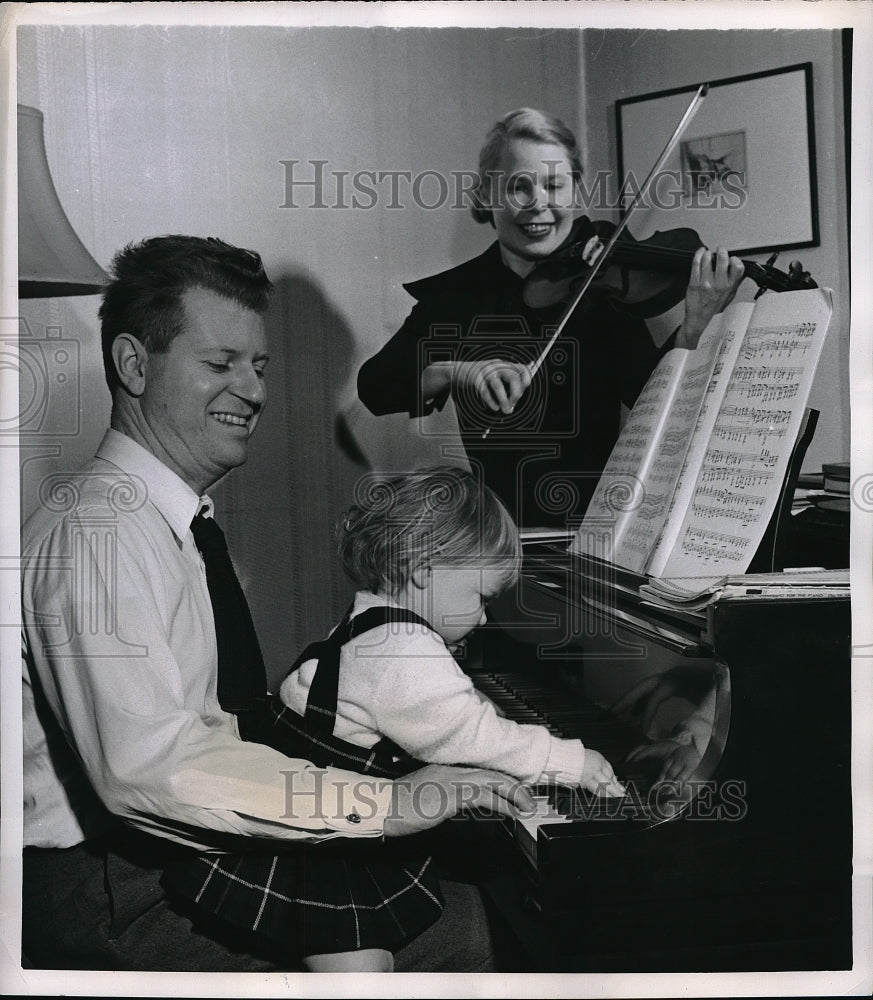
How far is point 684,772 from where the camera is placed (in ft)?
6.41

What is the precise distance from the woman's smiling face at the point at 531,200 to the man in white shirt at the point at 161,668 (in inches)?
19.8

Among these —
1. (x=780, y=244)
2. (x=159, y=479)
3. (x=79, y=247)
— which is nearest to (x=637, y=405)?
(x=780, y=244)

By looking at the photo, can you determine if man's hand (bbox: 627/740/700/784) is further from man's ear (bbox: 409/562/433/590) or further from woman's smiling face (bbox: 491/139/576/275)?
woman's smiling face (bbox: 491/139/576/275)

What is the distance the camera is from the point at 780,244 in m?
2.07

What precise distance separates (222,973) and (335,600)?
32.5 inches

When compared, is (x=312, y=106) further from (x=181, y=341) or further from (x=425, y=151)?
(x=181, y=341)

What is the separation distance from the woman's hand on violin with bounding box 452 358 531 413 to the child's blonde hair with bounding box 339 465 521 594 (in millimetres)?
155

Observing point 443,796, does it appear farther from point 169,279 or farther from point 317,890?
point 169,279

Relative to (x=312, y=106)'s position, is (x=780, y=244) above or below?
below

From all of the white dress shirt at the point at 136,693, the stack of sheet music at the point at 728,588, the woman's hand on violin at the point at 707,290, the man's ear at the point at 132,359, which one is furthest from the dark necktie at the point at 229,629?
the woman's hand on violin at the point at 707,290

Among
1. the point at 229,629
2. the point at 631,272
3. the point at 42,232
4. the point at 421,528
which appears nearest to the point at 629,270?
the point at 631,272

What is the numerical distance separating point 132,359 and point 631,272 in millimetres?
1013

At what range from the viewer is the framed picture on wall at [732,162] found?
206 centimetres

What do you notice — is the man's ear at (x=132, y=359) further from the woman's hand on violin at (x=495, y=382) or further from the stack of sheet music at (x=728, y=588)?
the stack of sheet music at (x=728, y=588)
